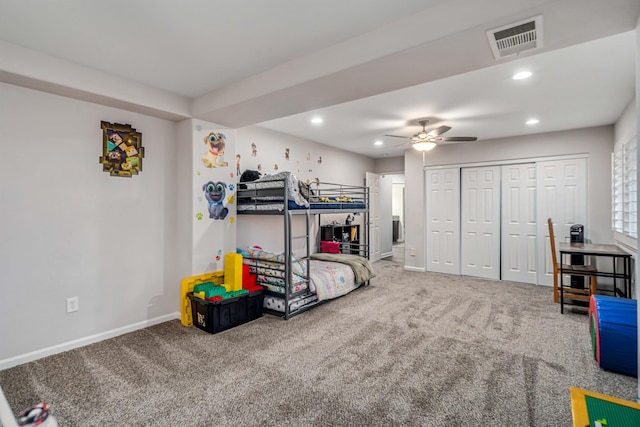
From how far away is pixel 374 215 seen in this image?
681 cm

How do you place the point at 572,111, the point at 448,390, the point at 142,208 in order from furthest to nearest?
the point at 572,111 → the point at 142,208 → the point at 448,390

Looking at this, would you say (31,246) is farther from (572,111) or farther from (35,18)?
(572,111)

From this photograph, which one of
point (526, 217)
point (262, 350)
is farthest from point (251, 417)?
point (526, 217)

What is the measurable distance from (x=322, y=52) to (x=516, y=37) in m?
1.23

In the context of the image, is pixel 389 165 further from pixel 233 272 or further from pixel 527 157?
pixel 233 272

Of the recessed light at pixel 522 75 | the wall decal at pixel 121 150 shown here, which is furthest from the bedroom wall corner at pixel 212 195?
the recessed light at pixel 522 75

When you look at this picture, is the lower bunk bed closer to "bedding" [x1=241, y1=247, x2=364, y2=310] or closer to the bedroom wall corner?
"bedding" [x1=241, y1=247, x2=364, y2=310]

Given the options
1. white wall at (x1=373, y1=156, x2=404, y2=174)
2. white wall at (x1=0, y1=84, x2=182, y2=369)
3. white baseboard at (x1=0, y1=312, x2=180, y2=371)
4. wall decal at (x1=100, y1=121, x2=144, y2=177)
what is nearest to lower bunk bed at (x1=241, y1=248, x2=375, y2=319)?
white wall at (x1=0, y1=84, x2=182, y2=369)

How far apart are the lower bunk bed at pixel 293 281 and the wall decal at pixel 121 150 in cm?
157

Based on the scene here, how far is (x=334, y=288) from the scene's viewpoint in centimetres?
400

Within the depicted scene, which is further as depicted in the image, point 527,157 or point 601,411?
point 527,157

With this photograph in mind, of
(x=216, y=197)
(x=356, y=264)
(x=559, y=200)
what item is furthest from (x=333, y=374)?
(x=559, y=200)

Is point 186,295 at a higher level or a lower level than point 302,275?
lower

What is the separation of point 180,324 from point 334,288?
5.99 ft
